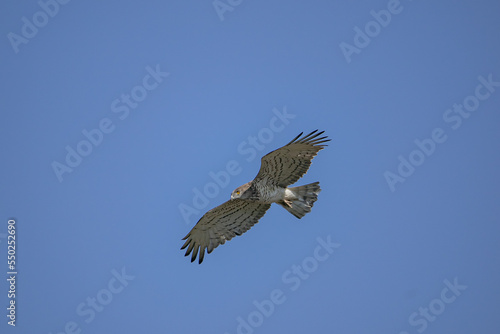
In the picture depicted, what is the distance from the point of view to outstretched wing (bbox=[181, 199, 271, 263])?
1792cm

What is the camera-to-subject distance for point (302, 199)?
17781 mm

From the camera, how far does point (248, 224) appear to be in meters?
18.1

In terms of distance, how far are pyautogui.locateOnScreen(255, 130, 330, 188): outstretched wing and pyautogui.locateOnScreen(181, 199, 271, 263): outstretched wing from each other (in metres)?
0.83

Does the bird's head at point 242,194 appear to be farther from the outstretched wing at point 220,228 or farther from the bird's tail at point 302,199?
the bird's tail at point 302,199

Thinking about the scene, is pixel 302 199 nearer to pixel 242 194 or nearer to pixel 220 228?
pixel 242 194

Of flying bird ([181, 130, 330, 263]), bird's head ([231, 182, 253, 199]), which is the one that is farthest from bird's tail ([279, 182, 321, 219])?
bird's head ([231, 182, 253, 199])

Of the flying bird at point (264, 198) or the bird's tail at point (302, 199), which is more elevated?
the flying bird at point (264, 198)

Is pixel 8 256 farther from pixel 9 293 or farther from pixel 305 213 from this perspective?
pixel 305 213

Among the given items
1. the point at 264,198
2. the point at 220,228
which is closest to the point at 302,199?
the point at 264,198

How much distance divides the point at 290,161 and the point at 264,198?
38.6 inches

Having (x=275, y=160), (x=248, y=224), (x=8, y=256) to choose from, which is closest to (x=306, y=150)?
(x=275, y=160)

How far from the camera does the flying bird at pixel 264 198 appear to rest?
56.4 feet

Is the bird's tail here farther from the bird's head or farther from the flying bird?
the bird's head

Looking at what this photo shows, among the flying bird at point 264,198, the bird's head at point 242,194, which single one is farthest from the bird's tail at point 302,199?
the bird's head at point 242,194
